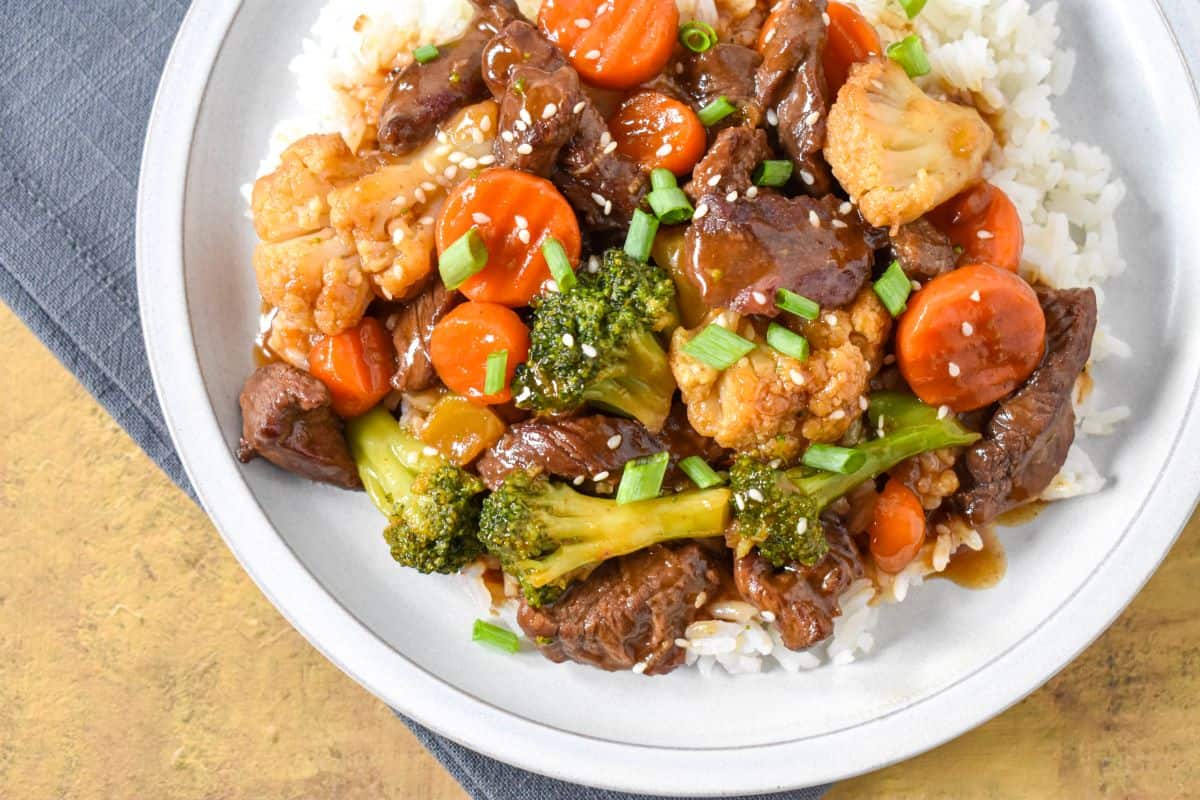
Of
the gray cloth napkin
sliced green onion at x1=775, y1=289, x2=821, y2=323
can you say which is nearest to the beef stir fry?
sliced green onion at x1=775, y1=289, x2=821, y2=323

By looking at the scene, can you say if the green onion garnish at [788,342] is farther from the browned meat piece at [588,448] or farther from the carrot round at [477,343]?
the carrot round at [477,343]

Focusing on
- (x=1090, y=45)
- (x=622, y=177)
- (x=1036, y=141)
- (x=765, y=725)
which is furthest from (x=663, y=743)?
(x=1090, y=45)

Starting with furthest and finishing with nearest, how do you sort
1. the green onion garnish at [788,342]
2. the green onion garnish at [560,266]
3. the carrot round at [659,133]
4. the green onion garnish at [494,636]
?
the green onion garnish at [494,636]
the carrot round at [659,133]
the green onion garnish at [560,266]
the green onion garnish at [788,342]

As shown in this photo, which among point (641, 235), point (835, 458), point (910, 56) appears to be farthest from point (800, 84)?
point (835, 458)

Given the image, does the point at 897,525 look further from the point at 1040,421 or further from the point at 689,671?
the point at 689,671

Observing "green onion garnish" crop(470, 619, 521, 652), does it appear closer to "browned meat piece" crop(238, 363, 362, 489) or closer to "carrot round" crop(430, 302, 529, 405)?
"browned meat piece" crop(238, 363, 362, 489)

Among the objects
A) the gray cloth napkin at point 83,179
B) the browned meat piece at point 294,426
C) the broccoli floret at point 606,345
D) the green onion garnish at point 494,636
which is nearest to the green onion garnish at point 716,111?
the broccoli floret at point 606,345
